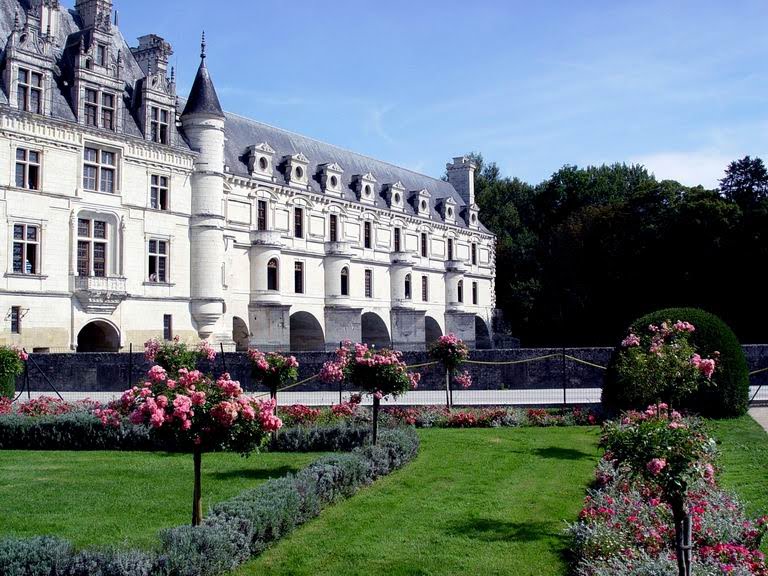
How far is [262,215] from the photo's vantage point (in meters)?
41.6

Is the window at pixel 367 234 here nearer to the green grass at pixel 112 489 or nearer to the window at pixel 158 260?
the window at pixel 158 260

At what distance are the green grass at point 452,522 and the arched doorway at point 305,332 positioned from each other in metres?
31.0

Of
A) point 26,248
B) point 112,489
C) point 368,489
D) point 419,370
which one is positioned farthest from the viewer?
A: point 26,248

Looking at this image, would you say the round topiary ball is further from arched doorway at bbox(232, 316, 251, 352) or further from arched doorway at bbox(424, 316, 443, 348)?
arched doorway at bbox(424, 316, 443, 348)

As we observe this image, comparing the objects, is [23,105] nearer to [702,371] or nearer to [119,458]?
[119,458]

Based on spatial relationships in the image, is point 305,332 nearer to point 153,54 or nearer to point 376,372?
point 153,54

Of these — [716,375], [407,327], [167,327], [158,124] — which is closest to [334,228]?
[407,327]

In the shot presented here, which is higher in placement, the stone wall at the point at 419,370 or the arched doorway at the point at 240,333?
the arched doorway at the point at 240,333

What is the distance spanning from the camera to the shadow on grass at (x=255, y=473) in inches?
478

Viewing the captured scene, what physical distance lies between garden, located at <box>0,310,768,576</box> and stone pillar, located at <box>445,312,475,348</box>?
39755mm

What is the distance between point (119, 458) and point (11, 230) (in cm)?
1766

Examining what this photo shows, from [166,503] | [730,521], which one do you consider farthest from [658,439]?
[166,503]

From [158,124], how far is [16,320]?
10.2m

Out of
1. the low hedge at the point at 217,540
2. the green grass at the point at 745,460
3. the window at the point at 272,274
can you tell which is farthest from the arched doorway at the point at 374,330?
the low hedge at the point at 217,540
